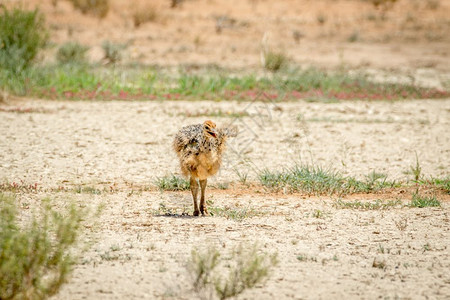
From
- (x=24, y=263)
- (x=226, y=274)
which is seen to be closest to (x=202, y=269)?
(x=226, y=274)

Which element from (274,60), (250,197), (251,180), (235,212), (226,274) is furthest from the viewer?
(274,60)

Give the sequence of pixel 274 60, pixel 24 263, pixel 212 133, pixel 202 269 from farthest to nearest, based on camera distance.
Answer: pixel 274 60 → pixel 212 133 → pixel 202 269 → pixel 24 263

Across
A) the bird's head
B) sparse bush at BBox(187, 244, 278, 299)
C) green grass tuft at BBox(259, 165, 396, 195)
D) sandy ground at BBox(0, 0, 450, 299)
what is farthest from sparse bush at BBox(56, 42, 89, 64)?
sparse bush at BBox(187, 244, 278, 299)

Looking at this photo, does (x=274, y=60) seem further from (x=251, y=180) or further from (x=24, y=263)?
(x=24, y=263)

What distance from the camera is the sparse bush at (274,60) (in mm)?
18797

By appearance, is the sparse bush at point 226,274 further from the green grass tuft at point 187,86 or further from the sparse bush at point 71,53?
the sparse bush at point 71,53

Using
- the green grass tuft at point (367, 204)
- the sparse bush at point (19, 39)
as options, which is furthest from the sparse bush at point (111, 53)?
the green grass tuft at point (367, 204)

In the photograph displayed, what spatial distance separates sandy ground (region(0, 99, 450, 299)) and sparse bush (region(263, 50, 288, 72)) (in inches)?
160

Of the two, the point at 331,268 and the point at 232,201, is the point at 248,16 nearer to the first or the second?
the point at 232,201

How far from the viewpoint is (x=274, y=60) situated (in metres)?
18.8

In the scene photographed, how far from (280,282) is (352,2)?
35.5m

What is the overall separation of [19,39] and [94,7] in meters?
14.6

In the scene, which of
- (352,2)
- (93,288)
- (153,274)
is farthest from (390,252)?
(352,2)

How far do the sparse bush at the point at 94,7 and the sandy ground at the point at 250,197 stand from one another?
1695 centimetres
